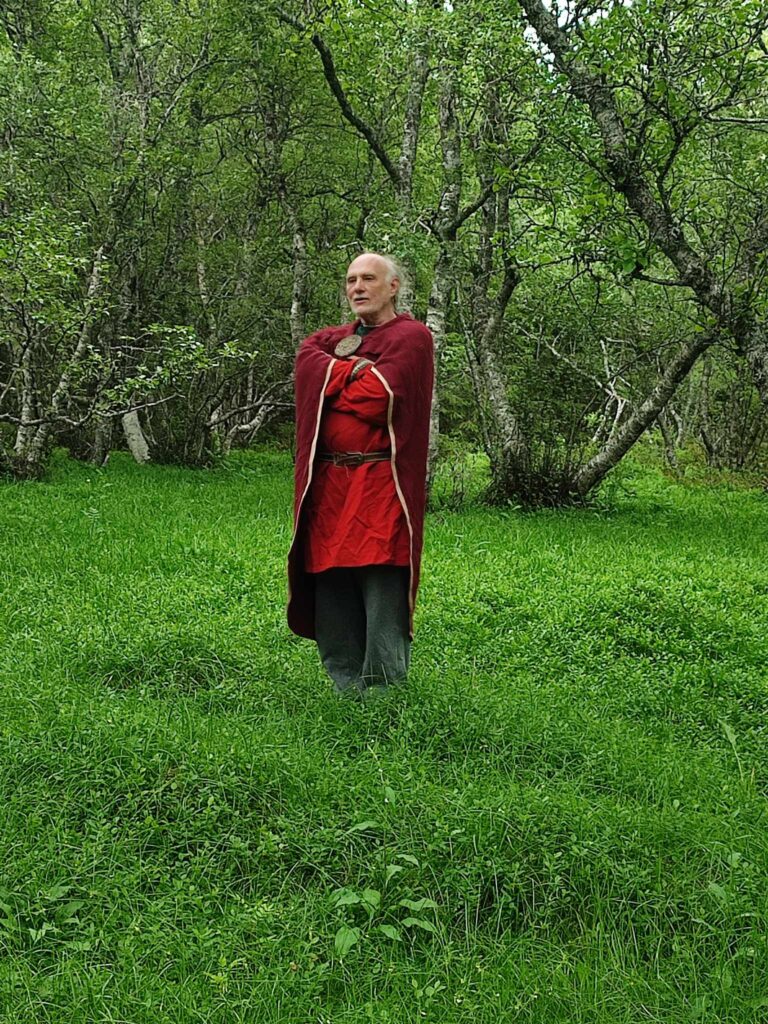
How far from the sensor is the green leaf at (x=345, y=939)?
3023mm

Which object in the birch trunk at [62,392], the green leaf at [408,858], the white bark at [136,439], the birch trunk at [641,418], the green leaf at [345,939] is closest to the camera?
the green leaf at [345,939]

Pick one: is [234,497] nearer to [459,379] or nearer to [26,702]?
[459,379]

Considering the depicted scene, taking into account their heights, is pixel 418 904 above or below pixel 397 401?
below

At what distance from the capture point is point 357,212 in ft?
60.6

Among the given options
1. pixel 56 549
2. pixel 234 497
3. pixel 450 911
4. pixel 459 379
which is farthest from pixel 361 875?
pixel 459 379

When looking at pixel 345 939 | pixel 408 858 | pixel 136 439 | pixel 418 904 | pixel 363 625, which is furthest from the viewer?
pixel 136 439

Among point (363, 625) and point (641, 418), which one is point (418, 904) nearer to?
A: point (363, 625)

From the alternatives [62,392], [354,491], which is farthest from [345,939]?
[62,392]

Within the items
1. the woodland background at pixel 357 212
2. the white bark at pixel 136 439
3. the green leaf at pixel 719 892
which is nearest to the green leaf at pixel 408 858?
the green leaf at pixel 719 892

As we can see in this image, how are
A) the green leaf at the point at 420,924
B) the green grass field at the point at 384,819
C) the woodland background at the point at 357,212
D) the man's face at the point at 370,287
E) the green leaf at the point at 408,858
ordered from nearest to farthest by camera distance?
the green grass field at the point at 384,819, the green leaf at the point at 420,924, the green leaf at the point at 408,858, the man's face at the point at 370,287, the woodland background at the point at 357,212

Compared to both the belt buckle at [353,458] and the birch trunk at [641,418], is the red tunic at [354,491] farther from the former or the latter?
the birch trunk at [641,418]

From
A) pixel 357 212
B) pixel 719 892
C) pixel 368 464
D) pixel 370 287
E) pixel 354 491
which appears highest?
pixel 357 212

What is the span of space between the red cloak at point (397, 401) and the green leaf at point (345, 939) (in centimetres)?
189

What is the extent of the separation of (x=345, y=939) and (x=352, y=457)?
2338 mm
